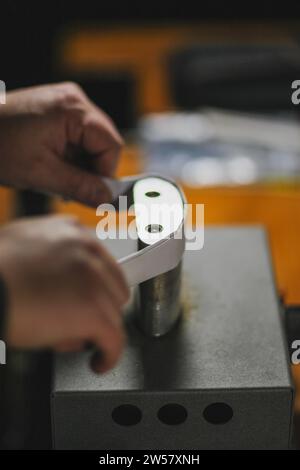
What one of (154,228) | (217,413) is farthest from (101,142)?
(217,413)

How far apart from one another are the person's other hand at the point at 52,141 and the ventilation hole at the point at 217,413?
23cm

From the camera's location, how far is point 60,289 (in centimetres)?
50

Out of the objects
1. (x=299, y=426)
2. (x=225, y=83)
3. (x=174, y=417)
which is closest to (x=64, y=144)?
(x=174, y=417)

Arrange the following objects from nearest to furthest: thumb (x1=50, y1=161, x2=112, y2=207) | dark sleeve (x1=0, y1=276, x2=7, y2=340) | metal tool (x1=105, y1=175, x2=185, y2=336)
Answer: dark sleeve (x1=0, y1=276, x2=7, y2=340) < metal tool (x1=105, y1=175, x2=185, y2=336) < thumb (x1=50, y1=161, x2=112, y2=207)

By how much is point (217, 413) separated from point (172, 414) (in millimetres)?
37

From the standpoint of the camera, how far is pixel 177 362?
659 millimetres

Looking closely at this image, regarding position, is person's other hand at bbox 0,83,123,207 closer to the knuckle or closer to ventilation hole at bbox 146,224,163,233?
the knuckle

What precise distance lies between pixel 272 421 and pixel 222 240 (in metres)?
0.23

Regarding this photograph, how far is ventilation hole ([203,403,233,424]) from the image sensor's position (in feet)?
2.13

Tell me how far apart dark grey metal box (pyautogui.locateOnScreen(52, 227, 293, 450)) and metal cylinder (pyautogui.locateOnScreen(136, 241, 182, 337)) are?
11mm

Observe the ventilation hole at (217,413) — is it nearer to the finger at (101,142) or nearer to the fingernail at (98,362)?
the fingernail at (98,362)

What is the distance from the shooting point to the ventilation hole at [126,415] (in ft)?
2.12

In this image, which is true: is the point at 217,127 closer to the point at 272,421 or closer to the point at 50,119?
the point at 50,119

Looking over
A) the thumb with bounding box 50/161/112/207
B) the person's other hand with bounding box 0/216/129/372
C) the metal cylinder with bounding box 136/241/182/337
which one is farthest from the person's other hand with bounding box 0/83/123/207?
the person's other hand with bounding box 0/216/129/372
